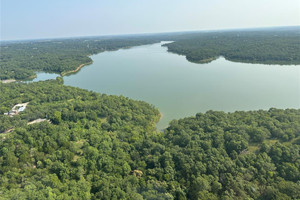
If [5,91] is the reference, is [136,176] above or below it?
below

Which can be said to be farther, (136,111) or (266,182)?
(136,111)

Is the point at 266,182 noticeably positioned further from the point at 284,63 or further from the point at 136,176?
the point at 284,63

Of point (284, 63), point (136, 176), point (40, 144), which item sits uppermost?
point (284, 63)

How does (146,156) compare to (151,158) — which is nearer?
(151,158)

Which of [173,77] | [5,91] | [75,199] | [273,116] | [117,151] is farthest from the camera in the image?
[173,77]

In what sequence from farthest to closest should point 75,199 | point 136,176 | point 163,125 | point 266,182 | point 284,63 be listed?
1. point 284,63
2. point 163,125
3. point 136,176
4. point 266,182
5. point 75,199

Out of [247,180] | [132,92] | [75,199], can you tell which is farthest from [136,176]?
[132,92]
